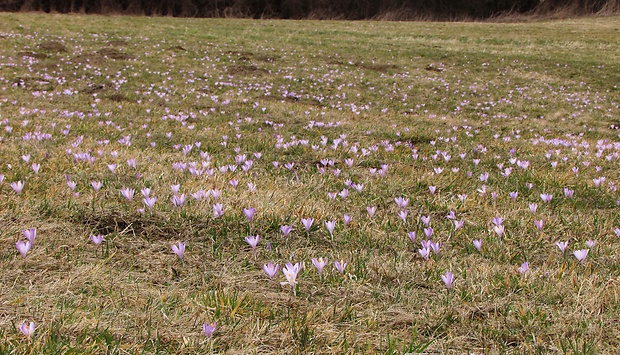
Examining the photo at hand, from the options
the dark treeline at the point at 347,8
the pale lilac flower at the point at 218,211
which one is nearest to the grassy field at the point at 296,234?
the pale lilac flower at the point at 218,211

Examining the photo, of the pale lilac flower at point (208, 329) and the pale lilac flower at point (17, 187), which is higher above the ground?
Answer: the pale lilac flower at point (17, 187)

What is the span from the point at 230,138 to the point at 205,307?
452cm

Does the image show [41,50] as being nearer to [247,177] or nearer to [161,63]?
[161,63]

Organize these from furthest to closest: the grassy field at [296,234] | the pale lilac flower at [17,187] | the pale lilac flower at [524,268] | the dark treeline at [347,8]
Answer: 1. the dark treeline at [347,8]
2. the pale lilac flower at [17,187]
3. the pale lilac flower at [524,268]
4. the grassy field at [296,234]

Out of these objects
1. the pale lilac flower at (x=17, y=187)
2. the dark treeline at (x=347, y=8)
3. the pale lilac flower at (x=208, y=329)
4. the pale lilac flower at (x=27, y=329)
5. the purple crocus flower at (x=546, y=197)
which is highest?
the dark treeline at (x=347, y=8)

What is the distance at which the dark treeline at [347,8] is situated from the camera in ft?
127

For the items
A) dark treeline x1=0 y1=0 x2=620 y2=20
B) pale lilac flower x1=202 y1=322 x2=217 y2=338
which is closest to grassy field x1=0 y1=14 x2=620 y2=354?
pale lilac flower x1=202 y1=322 x2=217 y2=338

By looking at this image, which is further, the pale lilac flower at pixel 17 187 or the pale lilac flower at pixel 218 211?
the pale lilac flower at pixel 17 187

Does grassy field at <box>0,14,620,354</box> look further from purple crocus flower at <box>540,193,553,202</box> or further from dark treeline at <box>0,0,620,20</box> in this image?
dark treeline at <box>0,0,620,20</box>

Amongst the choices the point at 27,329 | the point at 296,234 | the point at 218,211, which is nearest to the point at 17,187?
the point at 218,211

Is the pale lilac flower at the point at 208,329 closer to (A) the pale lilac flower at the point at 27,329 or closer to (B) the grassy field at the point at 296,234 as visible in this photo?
(B) the grassy field at the point at 296,234

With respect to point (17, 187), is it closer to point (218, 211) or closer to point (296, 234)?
point (218, 211)

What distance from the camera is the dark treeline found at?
38.6m

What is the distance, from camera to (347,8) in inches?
1836
